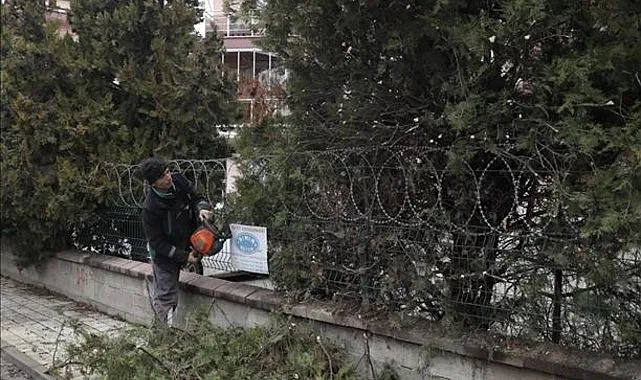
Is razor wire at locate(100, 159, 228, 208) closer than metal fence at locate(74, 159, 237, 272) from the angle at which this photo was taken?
Yes

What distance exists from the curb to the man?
115cm

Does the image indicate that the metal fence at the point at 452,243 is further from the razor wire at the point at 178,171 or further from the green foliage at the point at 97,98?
the green foliage at the point at 97,98

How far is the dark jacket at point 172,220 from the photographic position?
582 centimetres

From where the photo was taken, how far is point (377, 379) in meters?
4.58

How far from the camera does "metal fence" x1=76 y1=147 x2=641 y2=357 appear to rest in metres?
3.58

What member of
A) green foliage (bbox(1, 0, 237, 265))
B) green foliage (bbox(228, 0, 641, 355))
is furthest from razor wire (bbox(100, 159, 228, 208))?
green foliage (bbox(228, 0, 641, 355))

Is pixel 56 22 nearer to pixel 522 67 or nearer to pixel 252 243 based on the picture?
pixel 252 243

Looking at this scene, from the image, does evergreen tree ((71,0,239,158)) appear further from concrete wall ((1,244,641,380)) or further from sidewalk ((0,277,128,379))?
sidewalk ((0,277,128,379))

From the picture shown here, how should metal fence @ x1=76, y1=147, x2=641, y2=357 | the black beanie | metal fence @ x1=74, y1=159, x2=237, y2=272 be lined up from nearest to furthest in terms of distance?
1. metal fence @ x1=76, y1=147, x2=641, y2=357
2. the black beanie
3. metal fence @ x1=74, y1=159, x2=237, y2=272

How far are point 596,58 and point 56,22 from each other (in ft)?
24.7

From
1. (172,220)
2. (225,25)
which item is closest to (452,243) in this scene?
(172,220)

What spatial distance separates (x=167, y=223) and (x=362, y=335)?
222 cm

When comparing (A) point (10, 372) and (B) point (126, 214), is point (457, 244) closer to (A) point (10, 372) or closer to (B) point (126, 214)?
(A) point (10, 372)

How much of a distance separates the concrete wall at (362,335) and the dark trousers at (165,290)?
27cm
